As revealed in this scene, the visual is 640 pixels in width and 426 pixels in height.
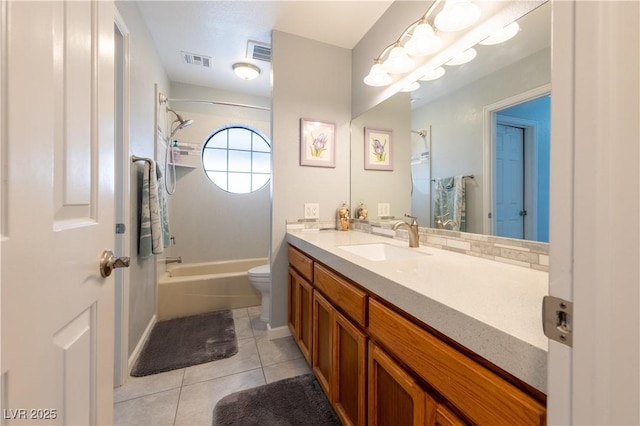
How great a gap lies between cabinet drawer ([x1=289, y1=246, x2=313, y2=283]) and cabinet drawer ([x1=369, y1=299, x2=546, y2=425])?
2.49ft

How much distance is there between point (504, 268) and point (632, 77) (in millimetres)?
866

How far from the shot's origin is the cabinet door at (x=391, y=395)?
712mm

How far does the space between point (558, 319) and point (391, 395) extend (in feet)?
2.21

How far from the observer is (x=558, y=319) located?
0.36 meters

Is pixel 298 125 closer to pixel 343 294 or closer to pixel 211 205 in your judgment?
pixel 343 294

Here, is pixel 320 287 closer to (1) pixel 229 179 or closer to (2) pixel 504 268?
(2) pixel 504 268

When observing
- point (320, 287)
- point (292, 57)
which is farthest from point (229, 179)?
point (320, 287)

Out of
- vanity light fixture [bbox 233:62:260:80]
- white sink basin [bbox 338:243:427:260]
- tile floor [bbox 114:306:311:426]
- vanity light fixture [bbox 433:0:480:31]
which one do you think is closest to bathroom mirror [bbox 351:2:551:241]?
vanity light fixture [bbox 433:0:480:31]

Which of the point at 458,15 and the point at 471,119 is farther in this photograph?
the point at 471,119

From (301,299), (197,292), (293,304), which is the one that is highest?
(301,299)

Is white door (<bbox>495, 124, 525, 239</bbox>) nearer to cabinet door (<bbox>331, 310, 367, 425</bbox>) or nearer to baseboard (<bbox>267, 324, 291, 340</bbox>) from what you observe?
cabinet door (<bbox>331, 310, 367, 425</bbox>)

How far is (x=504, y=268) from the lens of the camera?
987 millimetres

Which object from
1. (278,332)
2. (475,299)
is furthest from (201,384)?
(475,299)

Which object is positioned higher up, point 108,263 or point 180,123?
point 180,123
